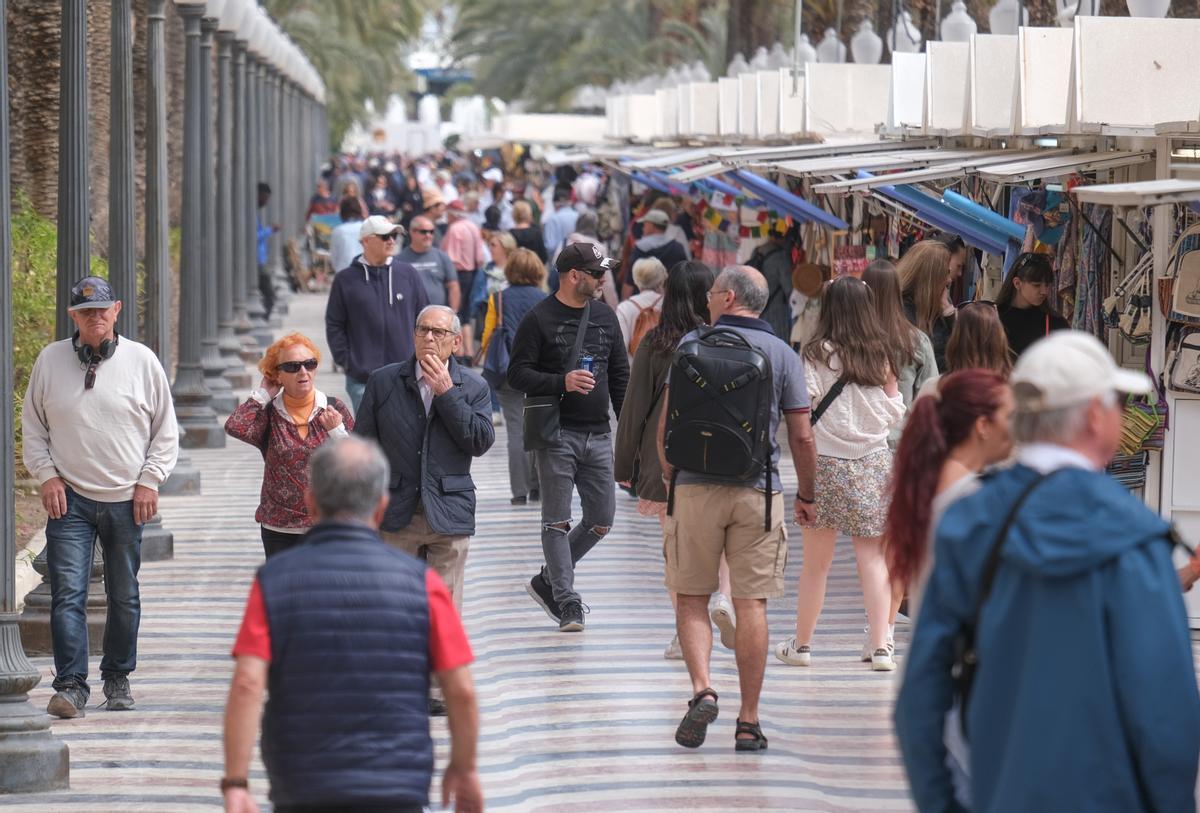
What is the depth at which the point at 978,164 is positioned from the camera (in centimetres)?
1055

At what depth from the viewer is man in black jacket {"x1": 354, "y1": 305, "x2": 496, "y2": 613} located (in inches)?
299

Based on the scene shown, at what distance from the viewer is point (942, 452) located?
4734 mm

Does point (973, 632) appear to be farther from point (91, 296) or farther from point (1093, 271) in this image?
point (1093, 271)

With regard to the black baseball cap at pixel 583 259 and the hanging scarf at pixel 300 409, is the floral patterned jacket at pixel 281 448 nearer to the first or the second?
the hanging scarf at pixel 300 409

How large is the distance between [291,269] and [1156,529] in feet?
103

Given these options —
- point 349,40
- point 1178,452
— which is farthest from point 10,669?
point 349,40

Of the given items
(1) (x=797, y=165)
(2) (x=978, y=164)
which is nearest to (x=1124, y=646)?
(2) (x=978, y=164)

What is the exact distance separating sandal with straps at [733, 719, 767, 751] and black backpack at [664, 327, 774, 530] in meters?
0.94

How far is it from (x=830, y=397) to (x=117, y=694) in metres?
3.20

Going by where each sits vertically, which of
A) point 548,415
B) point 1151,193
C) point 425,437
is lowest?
point 548,415

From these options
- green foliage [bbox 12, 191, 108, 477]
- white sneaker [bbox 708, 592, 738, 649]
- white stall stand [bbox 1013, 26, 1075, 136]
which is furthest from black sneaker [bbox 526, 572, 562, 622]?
green foliage [bbox 12, 191, 108, 477]

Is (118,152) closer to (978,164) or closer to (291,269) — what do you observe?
(978,164)

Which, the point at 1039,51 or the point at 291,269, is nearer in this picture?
the point at 1039,51

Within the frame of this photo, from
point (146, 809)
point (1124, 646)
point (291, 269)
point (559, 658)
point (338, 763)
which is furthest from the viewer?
point (291, 269)
